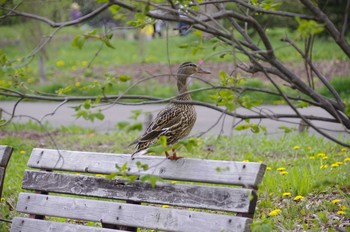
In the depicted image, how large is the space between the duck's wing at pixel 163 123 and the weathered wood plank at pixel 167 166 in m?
0.61

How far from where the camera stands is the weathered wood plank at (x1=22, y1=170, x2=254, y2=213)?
4.18m

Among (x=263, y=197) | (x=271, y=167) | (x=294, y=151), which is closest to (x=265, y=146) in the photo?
(x=294, y=151)

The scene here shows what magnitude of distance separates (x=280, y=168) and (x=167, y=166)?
256 cm

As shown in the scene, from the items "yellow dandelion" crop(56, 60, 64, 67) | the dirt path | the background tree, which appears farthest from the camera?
"yellow dandelion" crop(56, 60, 64, 67)

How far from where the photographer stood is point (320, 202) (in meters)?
5.82

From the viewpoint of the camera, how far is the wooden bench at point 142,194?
416cm

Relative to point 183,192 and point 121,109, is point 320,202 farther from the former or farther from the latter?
point 121,109

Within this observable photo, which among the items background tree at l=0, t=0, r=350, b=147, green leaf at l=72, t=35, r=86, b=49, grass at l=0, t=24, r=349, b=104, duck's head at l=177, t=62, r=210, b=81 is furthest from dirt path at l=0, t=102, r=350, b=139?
green leaf at l=72, t=35, r=86, b=49

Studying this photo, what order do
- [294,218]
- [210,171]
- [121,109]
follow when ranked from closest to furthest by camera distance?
1. [210,171]
2. [294,218]
3. [121,109]

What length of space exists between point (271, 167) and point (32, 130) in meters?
5.86

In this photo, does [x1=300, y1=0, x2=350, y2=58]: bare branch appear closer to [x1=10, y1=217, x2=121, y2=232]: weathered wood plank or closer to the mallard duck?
the mallard duck

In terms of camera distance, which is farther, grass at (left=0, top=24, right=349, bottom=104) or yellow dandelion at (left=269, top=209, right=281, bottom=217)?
grass at (left=0, top=24, right=349, bottom=104)

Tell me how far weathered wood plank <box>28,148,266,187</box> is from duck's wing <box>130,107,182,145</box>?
2.01 ft

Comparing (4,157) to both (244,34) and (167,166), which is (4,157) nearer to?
(167,166)
